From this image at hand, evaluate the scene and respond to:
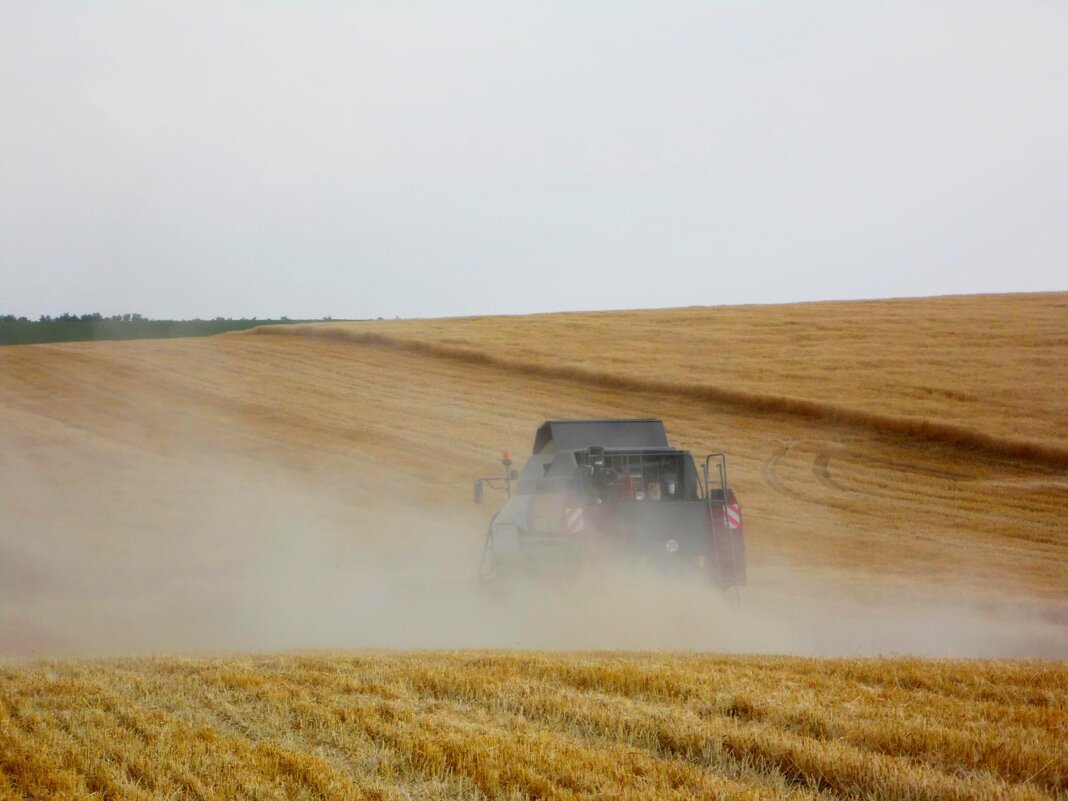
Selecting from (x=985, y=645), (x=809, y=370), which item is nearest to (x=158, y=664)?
(x=985, y=645)

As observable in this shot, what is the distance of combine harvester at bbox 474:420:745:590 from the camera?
11570mm

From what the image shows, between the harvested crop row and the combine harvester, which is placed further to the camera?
the combine harvester

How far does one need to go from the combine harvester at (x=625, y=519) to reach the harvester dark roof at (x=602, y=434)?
370mm

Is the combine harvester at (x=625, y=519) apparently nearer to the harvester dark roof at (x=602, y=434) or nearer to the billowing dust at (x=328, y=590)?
the billowing dust at (x=328, y=590)

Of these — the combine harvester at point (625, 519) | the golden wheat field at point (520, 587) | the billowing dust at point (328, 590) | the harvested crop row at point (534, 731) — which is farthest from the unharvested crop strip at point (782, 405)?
the harvested crop row at point (534, 731)

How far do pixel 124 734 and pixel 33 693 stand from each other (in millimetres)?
1465

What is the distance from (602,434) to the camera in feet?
42.8

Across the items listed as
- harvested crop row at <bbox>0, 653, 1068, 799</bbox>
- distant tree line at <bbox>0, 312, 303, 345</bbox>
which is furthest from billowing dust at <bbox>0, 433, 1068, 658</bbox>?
distant tree line at <bbox>0, 312, 303, 345</bbox>

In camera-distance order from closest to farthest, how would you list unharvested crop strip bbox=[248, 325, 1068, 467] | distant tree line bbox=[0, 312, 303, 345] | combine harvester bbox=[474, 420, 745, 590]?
1. combine harvester bbox=[474, 420, 745, 590]
2. unharvested crop strip bbox=[248, 325, 1068, 467]
3. distant tree line bbox=[0, 312, 303, 345]

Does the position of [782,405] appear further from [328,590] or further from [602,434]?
[328,590]


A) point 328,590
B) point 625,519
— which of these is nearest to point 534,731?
point 625,519

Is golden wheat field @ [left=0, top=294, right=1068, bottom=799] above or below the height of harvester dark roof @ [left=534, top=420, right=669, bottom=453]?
below

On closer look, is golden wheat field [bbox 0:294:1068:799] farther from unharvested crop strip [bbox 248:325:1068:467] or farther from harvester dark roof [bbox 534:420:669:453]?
harvester dark roof [bbox 534:420:669:453]

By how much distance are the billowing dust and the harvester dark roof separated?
1863 mm
